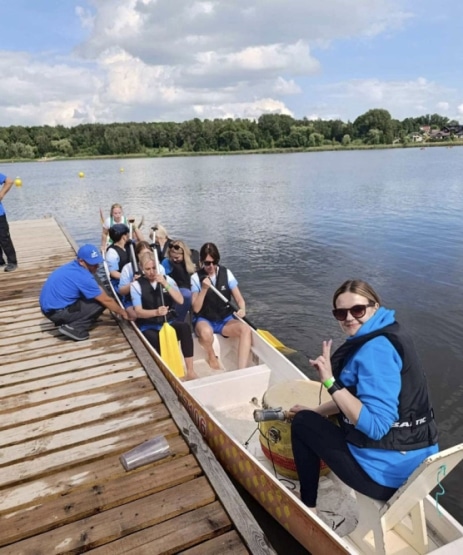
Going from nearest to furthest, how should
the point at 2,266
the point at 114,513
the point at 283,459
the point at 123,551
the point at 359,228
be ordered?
1. the point at 123,551
2. the point at 114,513
3. the point at 283,459
4. the point at 2,266
5. the point at 359,228

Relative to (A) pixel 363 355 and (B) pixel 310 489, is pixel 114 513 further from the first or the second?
(A) pixel 363 355

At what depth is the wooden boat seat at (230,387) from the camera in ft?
15.6

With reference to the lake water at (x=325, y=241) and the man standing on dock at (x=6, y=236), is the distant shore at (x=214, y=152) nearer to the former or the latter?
the lake water at (x=325, y=241)

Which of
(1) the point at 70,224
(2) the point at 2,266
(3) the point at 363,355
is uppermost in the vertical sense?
(3) the point at 363,355

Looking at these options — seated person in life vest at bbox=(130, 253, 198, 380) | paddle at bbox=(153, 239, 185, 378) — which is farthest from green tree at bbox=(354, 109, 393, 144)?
paddle at bbox=(153, 239, 185, 378)

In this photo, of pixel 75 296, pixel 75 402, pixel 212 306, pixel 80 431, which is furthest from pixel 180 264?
pixel 80 431

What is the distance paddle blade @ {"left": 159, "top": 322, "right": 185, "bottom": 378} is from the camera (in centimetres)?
522

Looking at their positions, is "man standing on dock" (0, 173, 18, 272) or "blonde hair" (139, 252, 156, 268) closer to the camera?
"blonde hair" (139, 252, 156, 268)

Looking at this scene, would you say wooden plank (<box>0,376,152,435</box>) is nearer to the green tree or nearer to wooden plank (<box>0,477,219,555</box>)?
wooden plank (<box>0,477,219,555</box>)

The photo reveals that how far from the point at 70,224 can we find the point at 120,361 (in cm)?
1659

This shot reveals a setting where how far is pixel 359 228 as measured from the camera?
54.0 feet

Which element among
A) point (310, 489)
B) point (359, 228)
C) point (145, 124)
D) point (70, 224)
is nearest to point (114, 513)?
point (310, 489)

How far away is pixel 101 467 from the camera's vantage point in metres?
3.24

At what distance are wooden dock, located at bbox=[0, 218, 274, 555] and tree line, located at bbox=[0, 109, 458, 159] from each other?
8509 cm
